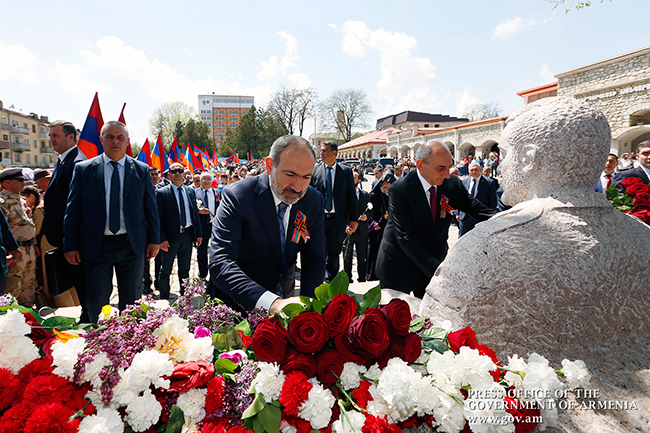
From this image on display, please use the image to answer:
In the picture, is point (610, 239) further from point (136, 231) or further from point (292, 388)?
point (136, 231)

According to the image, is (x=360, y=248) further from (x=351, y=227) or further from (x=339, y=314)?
(x=339, y=314)

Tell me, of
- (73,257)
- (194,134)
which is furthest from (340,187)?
(194,134)

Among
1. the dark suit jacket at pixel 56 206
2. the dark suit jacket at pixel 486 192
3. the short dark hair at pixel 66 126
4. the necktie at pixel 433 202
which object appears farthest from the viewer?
the dark suit jacket at pixel 486 192

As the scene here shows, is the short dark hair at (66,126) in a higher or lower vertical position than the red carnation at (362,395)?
higher

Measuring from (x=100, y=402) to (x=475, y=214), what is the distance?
3256 mm

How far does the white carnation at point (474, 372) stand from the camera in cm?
120

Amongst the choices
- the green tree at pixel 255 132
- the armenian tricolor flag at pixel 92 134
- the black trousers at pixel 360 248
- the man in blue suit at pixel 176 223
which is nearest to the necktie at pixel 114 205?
the armenian tricolor flag at pixel 92 134

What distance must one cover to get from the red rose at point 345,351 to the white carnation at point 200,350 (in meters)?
0.46

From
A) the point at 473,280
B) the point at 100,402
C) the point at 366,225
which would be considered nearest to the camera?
the point at 100,402

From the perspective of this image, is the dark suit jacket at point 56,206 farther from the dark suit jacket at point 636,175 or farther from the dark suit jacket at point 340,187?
the dark suit jacket at point 636,175

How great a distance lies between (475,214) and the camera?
3508 mm

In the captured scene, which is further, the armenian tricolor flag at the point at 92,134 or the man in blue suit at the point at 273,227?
the armenian tricolor flag at the point at 92,134

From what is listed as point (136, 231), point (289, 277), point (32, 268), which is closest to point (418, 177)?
point (289, 277)

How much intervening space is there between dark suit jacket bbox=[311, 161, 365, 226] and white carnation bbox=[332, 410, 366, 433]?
495 centimetres
